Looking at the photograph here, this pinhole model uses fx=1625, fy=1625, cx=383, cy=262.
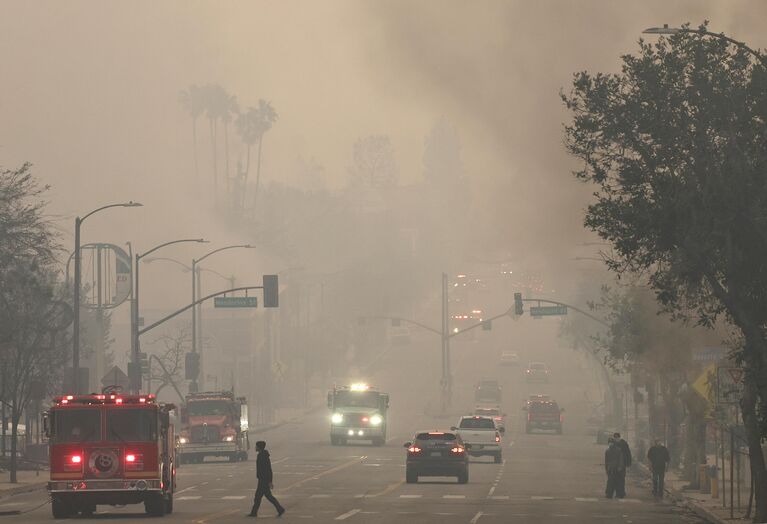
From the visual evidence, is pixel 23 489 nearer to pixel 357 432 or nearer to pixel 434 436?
pixel 434 436

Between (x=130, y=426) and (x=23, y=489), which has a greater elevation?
(x=130, y=426)

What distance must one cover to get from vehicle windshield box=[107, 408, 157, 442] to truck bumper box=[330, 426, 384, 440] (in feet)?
152

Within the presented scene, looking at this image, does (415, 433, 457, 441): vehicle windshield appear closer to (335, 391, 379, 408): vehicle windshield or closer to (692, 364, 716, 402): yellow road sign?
(692, 364, 716, 402): yellow road sign

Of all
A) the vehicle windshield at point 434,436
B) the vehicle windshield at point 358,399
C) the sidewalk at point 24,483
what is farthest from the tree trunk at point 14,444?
Answer: the vehicle windshield at point 358,399

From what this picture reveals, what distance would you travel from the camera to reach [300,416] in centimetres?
12400

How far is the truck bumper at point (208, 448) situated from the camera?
230 feet

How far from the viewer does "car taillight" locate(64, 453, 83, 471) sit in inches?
1487

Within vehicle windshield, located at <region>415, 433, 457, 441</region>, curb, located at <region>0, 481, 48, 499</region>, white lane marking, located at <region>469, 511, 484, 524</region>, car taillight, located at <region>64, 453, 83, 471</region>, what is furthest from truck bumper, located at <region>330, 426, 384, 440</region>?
car taillight, located at <region>64, 453, 83, 471</region>

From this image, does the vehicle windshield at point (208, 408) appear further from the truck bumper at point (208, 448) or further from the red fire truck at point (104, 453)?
the red fire truck at point (104, 453)

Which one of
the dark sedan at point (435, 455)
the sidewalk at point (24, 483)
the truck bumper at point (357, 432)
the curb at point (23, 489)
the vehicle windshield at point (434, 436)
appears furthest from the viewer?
the truck bumper at point (357, 432)

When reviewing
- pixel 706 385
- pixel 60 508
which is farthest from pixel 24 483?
pixel 706 385

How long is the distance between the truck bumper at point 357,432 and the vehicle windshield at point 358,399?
1.25m

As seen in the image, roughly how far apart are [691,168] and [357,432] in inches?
2093

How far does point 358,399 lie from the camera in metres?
84.1
